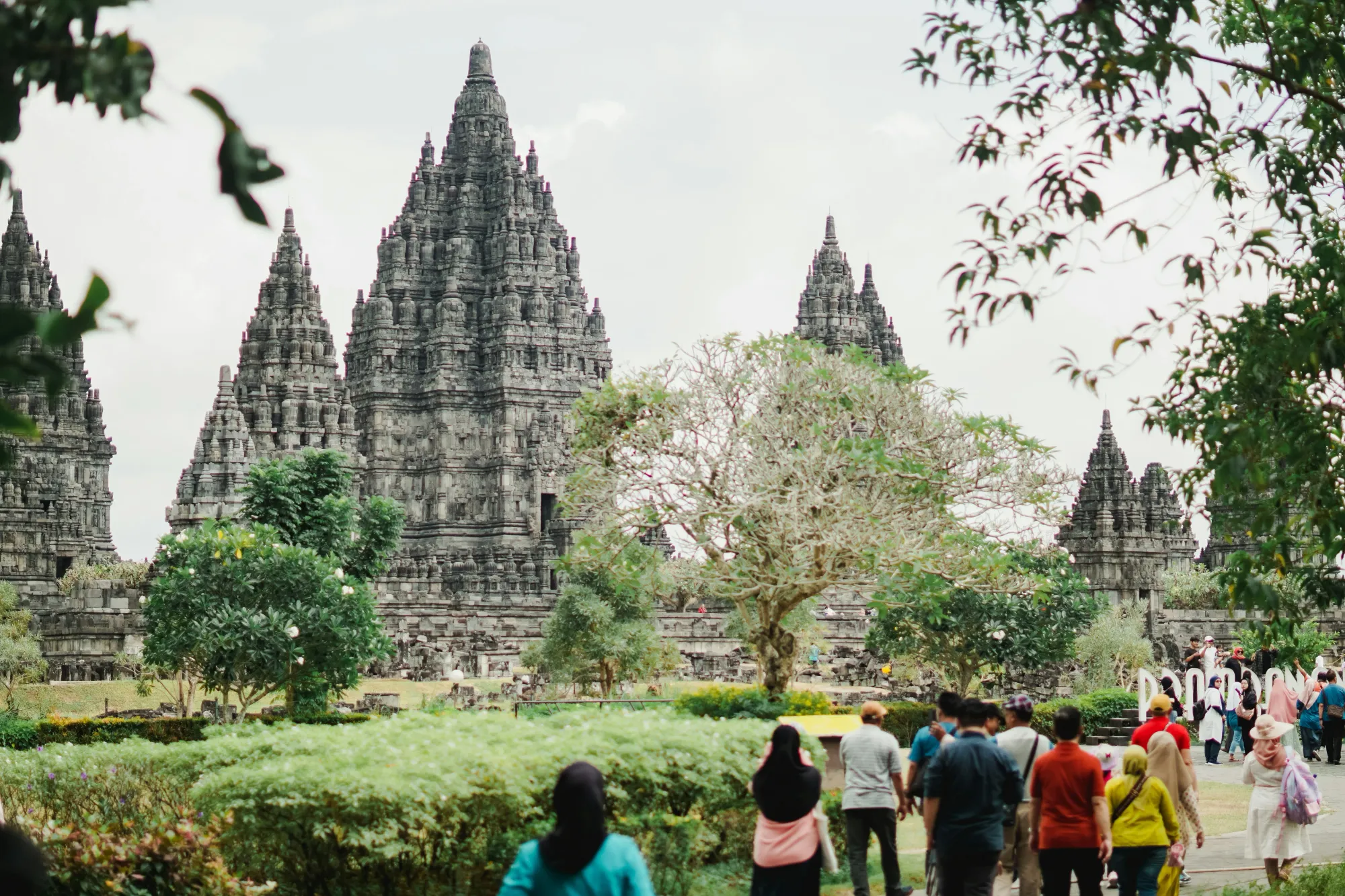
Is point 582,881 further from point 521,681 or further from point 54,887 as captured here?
point 521,681

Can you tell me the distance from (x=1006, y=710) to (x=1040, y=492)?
14.4 metres

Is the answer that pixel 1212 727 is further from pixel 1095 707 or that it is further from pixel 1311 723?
pixel 1095 707

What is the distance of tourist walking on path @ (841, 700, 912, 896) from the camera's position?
467 inches

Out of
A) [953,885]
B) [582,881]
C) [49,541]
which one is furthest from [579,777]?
[49,541]

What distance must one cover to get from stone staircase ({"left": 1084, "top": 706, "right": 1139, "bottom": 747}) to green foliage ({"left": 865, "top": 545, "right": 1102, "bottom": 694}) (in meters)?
7.80

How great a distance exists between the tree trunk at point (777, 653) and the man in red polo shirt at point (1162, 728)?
11.5 metres

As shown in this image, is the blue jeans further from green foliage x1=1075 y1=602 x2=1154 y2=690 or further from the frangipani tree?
green foliage x1=1075 y1=602 x2=1154 y2=690

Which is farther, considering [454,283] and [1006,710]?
[454,283]

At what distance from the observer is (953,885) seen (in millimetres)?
10047

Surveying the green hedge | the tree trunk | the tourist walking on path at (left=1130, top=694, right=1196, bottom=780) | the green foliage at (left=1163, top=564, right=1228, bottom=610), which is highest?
the green foliage at (left=1163, top=564, right=1228, bottom=610)

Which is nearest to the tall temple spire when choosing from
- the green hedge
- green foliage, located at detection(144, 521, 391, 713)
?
green foliage, located at detection(144, 521, 391, 713)

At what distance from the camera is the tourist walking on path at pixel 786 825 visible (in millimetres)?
9453

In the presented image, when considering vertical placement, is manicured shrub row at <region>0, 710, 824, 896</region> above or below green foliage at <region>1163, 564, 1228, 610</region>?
below

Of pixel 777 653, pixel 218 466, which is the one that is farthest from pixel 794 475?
pixel 218 466
